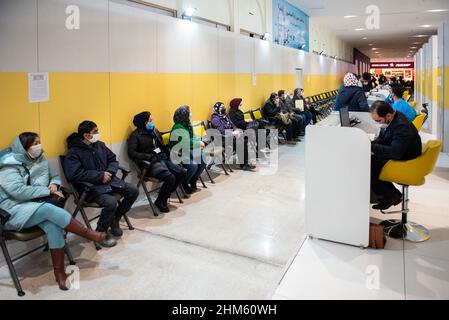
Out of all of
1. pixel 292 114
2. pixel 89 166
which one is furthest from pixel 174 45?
pixel 292 114

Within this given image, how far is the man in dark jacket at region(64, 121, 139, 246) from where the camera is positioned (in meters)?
3.84

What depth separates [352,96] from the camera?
617 centimetres

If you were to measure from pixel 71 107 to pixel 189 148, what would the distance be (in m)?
1.86

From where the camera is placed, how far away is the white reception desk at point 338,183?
3527 mm

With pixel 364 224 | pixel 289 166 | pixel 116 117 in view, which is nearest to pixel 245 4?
pixel 289 166

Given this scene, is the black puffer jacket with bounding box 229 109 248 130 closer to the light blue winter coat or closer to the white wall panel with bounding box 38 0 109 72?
the white wall panel with bounding box 38 0 109 72

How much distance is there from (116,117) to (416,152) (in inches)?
136

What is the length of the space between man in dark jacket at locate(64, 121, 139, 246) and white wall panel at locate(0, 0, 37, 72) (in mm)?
808

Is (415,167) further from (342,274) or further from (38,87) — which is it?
(38,87)

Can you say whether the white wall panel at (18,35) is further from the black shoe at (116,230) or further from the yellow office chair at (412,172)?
the yellow office chair at (412,172)

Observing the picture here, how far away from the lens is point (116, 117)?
489 centimetres

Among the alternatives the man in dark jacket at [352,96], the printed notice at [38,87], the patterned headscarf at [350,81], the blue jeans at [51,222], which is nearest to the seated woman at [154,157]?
the printed notice at [38,87]

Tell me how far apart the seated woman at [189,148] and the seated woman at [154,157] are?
0.29 metres
